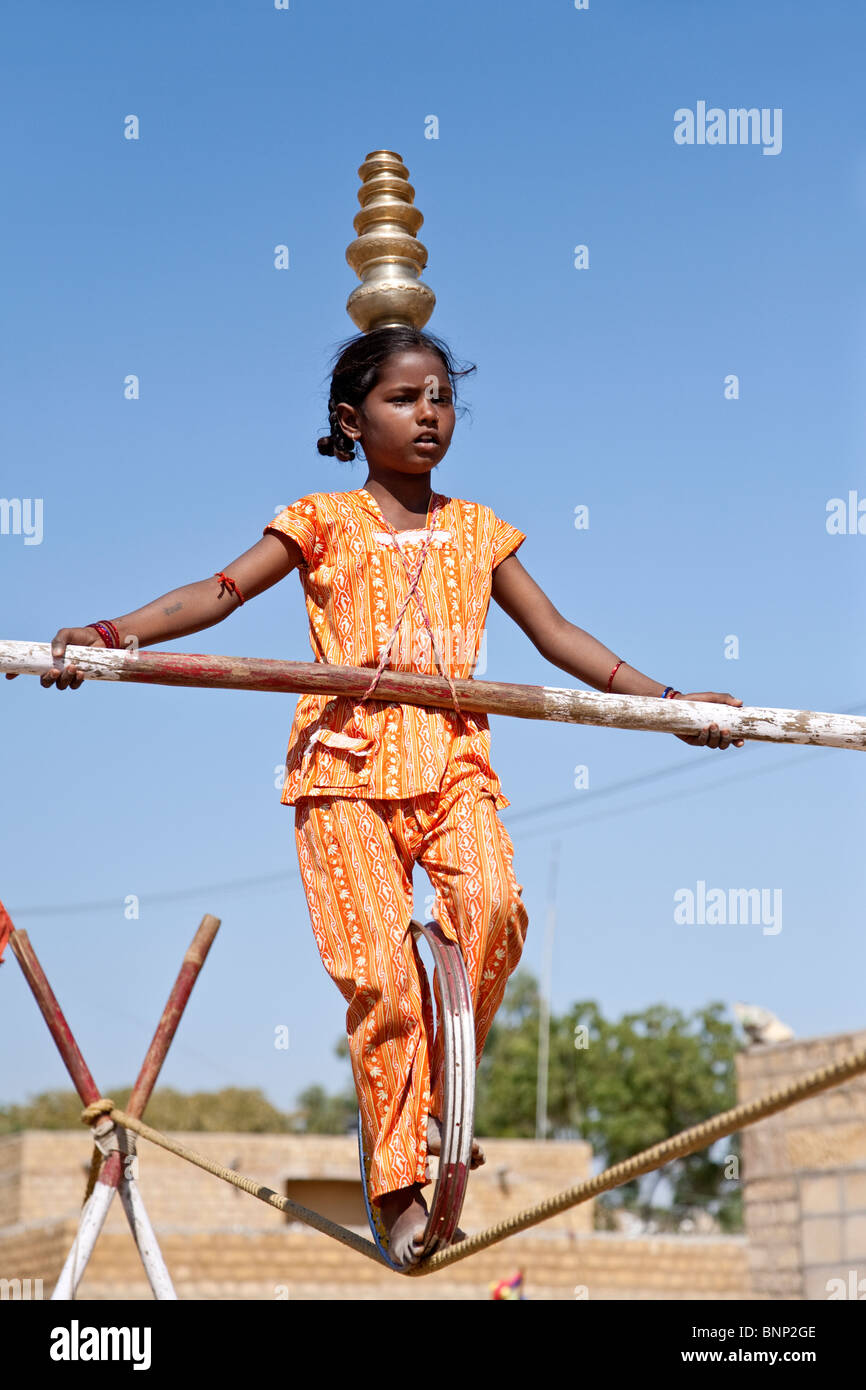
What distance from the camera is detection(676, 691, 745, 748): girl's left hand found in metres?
3.54

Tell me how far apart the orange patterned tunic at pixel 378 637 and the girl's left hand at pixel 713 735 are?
47 cm

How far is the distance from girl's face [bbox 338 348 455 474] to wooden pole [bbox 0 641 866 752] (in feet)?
1.90

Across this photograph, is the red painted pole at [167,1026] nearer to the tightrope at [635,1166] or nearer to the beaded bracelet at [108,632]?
the tightrope at [635,1166]

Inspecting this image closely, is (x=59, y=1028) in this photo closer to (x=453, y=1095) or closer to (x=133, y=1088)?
(x=133, y=1088)

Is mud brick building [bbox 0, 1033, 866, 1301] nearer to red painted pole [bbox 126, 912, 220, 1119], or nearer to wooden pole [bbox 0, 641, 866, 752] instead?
red painted pole [bbox 126, 912, 220, 1119]

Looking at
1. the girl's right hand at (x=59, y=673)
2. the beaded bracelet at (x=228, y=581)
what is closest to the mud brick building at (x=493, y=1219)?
the beaded bracelet at (x=228, y=581)

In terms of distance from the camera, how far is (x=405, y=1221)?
3.33 meters

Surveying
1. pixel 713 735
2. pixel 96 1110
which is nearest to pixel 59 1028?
pixel 96 1110

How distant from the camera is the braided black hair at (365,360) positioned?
3828 millimetres

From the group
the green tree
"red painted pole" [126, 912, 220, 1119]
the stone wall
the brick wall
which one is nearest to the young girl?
"red painted pole" [126, 912, 220, 1119]
